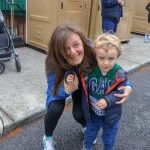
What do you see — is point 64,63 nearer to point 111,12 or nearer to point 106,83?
point 106,83

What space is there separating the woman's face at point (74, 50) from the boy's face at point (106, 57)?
0.41ft

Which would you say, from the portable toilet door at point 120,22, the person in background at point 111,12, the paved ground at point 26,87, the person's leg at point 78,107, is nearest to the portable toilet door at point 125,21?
the portable toilet door at point 120,22

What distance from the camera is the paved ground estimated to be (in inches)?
105

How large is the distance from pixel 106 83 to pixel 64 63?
1.15ft

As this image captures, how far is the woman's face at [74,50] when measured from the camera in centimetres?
170

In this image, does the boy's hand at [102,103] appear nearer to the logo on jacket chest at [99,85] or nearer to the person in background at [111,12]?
the logo on jacket chest at [99,85]

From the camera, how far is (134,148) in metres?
2.42

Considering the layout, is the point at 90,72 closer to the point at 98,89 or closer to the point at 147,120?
the point at 98,89

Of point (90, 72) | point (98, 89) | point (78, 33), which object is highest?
point (78, 33)

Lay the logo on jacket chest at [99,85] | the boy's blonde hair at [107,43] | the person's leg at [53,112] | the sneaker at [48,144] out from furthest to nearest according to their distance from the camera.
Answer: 1. the sneaker at [48,144]
2. the person's leg at [53,112]
3. the logo on jacket chest at [99,85]
4. the boy's blonde hair at [107,43]

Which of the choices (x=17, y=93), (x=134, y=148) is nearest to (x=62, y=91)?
(x=134, y=148)

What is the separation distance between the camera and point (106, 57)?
5.56 feet

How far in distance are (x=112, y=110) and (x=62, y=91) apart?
0.47m

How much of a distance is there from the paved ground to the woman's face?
45.3 inches
